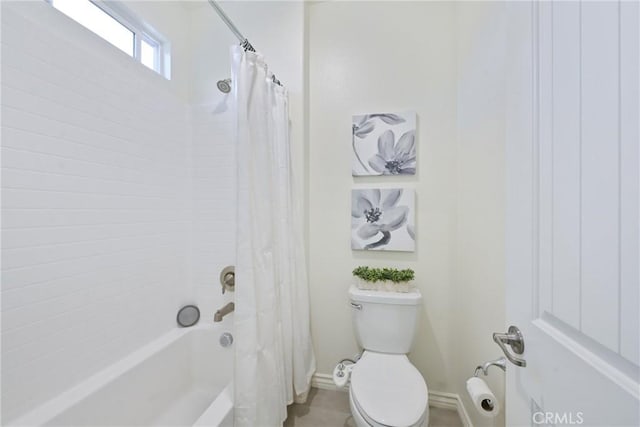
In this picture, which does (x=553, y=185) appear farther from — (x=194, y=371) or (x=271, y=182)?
(x=194, y=371)

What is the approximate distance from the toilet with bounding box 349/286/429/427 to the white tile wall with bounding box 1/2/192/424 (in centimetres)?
122

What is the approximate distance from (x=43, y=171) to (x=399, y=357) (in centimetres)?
184

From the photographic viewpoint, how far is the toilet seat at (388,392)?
3.21 ft

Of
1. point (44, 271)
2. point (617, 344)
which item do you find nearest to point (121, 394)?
point (44, 271)

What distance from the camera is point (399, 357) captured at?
1.36 metres

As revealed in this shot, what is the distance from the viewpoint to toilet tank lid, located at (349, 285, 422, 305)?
1413mm

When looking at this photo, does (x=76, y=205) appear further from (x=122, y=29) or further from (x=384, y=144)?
(x=384, y=144)

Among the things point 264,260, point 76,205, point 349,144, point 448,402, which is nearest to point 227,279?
point 264,260

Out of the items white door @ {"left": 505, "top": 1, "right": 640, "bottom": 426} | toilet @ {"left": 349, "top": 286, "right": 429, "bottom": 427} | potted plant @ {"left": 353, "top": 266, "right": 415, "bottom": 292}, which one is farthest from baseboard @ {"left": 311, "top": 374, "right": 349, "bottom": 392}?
white door @ {"left": 505, "top": 1, "right": 640, "bottom": 426}

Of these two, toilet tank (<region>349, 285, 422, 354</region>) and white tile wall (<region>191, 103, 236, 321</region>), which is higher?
white tile wall (<region>191, 103, 236, 321</region>)

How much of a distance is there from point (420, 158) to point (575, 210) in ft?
4.13

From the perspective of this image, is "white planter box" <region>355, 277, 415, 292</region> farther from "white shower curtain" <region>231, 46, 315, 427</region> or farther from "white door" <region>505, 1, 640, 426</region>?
"white door" <region>505, 1, 640, 426</region>

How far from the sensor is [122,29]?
143 cm

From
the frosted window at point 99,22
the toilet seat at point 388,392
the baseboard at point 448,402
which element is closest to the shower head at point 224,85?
the frosted window at point 99,22
